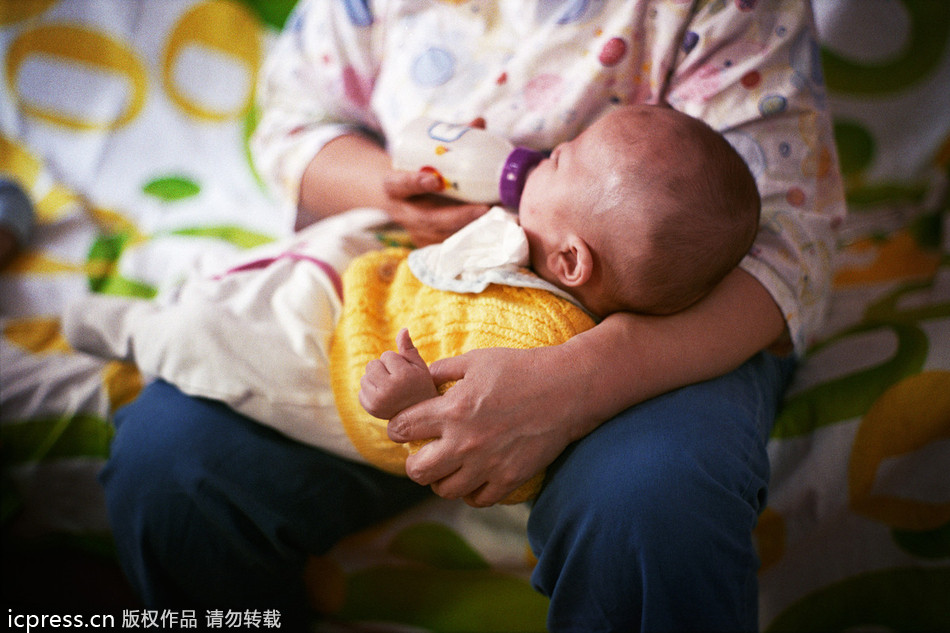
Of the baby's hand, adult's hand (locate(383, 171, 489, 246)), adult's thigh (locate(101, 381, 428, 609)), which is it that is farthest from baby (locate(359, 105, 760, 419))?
adult's thigh (locate(101, 381, 428, 609))

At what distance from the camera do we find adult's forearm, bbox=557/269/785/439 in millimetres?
730

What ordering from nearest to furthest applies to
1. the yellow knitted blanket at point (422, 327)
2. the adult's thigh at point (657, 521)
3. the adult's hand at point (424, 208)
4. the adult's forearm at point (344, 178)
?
the adult's thigh at point (657, 521) → the yellow knitted blanket at point (422, 327) → the adult's hand at point (424, 208) → the adult's forearm at point (344, 178)

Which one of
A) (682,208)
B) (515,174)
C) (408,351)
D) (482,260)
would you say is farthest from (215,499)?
(682,208)

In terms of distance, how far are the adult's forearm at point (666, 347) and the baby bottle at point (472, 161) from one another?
222 millimetres

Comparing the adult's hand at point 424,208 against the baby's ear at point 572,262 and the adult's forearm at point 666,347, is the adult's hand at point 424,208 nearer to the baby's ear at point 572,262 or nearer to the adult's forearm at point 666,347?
the baby's ear at point 572,262

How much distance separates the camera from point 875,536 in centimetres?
102

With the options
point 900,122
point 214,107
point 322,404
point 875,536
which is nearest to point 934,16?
point 900,122

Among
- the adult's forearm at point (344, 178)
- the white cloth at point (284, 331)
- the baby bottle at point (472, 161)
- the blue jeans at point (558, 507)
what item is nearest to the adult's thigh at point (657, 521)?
the blue jeans at point (558, 507)

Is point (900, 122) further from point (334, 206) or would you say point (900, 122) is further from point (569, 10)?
point (334, 206)

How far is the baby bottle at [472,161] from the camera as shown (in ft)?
Answer: 2.78

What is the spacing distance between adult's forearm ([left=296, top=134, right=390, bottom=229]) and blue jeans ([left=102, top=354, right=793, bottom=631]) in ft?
1.25

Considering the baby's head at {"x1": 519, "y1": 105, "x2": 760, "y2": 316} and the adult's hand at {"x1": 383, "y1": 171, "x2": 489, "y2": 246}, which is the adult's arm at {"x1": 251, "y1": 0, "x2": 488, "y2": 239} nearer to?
the adult's hand at {"x1": 383, "y1": 171, "x2": 489, "y2": 246}

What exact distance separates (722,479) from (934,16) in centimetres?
123

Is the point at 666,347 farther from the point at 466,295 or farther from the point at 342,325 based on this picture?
the point at 342,325
